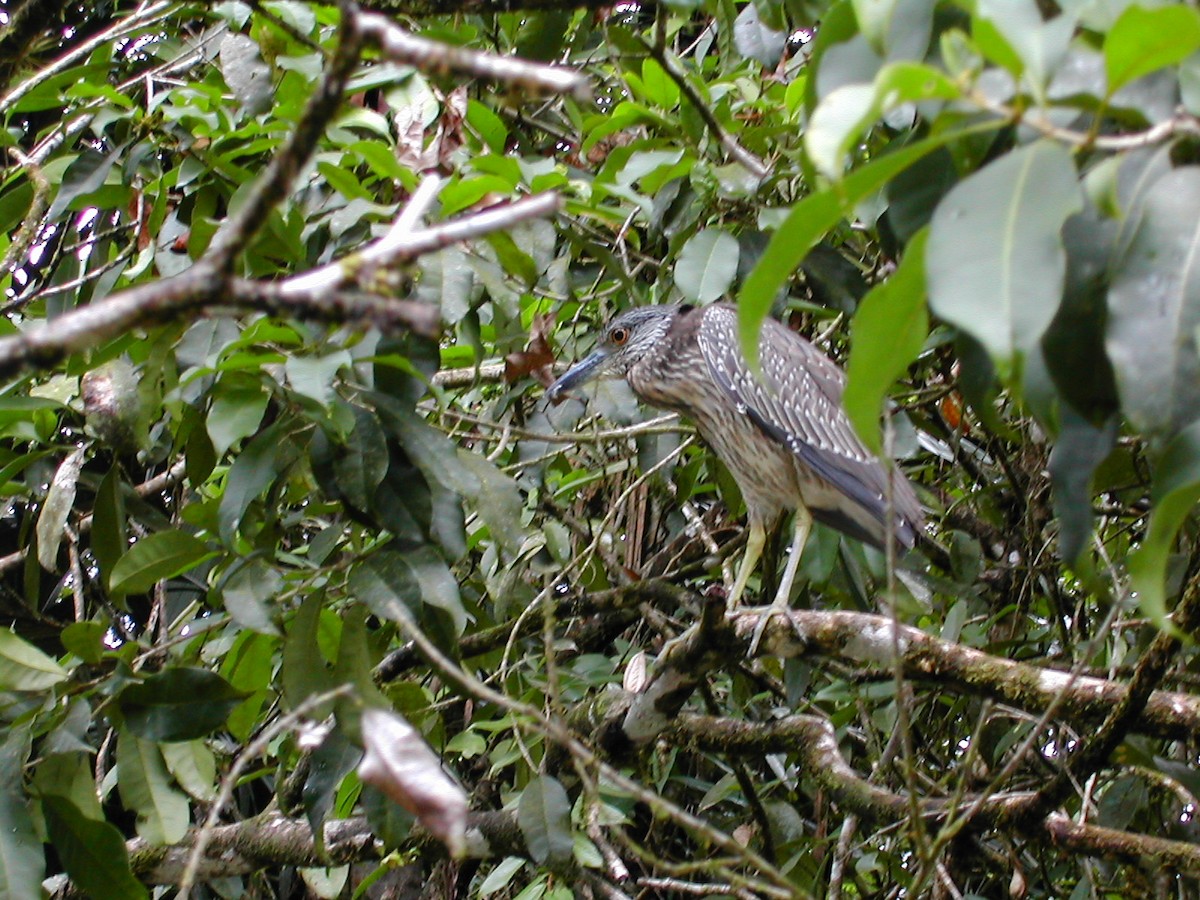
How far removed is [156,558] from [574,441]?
1.27 meters

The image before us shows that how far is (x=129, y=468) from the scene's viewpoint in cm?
393

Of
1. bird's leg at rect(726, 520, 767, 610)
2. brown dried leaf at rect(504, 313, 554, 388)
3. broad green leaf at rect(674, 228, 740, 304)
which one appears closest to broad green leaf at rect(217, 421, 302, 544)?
brown dried leaf at rect(504, 313, 554, 388)

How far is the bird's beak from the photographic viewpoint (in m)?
3.53

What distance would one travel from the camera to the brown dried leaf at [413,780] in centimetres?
111

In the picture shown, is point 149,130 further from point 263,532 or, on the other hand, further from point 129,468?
point 129,468

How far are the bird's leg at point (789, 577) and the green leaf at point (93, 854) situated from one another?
4.61 ft

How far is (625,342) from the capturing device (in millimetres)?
3898

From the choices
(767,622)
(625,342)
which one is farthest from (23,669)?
(625,342)

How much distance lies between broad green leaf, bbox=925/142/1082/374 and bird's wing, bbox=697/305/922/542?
2.39 m

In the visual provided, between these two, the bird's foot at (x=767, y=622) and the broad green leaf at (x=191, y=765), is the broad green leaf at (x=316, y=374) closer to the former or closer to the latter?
the broad green leaf at (x=191, y=765)

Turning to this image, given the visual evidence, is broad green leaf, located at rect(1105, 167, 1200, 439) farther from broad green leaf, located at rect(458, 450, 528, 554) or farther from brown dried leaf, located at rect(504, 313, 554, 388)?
brown dried leaf, located at rect(504, 313, 554, 388)

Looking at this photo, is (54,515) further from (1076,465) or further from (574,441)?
(1076,465)

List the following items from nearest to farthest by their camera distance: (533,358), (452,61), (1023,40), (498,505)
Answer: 1. (452,61)
2. (1023,40)
3. (498,505)
4. (533,358)

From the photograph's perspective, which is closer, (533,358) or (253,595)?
(253,595)
